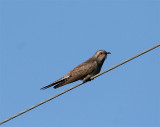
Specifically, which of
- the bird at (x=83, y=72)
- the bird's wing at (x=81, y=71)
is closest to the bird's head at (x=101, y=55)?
the bird at (x=83, y=72)

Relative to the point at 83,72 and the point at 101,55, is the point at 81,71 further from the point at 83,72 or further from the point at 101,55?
the point at 101,55

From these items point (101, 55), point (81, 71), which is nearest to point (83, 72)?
point (81, 71)

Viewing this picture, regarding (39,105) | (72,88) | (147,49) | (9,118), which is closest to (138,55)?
(147,49)

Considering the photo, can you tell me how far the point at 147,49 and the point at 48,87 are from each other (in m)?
3.95

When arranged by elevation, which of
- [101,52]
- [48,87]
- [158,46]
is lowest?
[158,46]

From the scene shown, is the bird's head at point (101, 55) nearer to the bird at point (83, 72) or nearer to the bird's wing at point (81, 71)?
the bird at point (83, 72)

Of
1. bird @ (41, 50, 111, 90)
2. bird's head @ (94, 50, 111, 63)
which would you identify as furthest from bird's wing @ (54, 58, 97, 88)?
bird's head @ (94, 50, 111, 63)

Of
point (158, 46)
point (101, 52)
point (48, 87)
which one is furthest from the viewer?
point (101, 52)

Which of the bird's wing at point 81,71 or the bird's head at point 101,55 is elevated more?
the bird's head at point 101,55

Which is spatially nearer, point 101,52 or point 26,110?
point 26,110

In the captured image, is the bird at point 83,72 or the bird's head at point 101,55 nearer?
the bird at point 83,72

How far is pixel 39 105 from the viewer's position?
823cm

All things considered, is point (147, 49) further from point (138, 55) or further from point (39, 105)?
point (39, 105)

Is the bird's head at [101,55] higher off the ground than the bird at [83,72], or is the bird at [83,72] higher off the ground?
the bird's head at [101,55]
